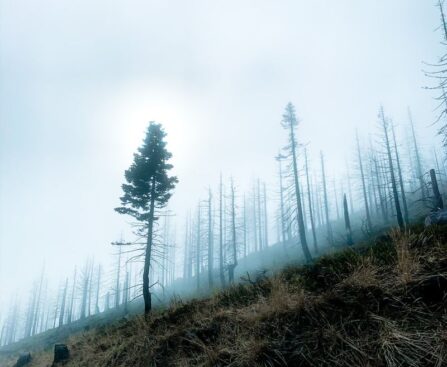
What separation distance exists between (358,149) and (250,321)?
46.5 meters

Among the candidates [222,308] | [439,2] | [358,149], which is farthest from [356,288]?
[358,149]

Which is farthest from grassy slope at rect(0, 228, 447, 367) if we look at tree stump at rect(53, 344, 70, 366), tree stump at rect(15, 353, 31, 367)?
tree stump at rect(15, 353, 31, 367)

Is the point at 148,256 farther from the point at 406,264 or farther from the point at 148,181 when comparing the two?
the point at 406,264

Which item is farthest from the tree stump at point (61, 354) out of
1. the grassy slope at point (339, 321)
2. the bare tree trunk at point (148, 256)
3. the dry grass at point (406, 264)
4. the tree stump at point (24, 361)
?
the dry grass at point (406, 264)

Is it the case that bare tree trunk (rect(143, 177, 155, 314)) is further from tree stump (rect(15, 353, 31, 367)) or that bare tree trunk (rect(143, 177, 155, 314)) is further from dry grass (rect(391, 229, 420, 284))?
dry grass (rect(391, 229, 420, 284))

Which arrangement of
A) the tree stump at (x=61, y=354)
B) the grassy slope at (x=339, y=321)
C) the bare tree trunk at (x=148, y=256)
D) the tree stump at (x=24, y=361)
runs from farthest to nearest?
1. the bare tree trunk at (x=148, y=256)
2. the tree stump at (x=24, y=361)
3. the tree stump at (x=61, y=354)
4. the grassy slope at (x=339, y=321)

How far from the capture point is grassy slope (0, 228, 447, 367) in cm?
252

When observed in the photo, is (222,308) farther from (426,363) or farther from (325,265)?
(426,363)

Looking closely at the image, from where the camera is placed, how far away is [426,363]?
7.22ft

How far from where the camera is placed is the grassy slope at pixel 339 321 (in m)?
2.52

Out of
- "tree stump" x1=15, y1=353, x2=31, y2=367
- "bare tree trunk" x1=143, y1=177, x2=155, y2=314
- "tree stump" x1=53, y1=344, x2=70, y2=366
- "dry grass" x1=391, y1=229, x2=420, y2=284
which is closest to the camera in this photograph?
"dry grass" x1=391, y1=229, x2=420, y2=284

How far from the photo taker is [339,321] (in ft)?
10.0

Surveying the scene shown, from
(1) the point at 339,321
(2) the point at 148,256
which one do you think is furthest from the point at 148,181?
(1) the point at 339,321

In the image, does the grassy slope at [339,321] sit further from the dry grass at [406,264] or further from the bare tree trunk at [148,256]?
the bare tree trunk at [148,256]
